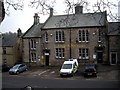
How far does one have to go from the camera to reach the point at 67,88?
2248 cm

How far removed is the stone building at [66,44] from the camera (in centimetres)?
3972

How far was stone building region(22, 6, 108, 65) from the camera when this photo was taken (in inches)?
1564

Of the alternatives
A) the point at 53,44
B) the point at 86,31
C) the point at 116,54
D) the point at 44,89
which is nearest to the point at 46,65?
the point at 53,44

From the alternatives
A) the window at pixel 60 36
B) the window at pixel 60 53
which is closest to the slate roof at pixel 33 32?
the window at pixel 60 36

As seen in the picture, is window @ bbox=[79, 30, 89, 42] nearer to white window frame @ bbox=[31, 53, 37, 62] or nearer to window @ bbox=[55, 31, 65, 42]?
window @ bbox=[55, 31, 65, 42]

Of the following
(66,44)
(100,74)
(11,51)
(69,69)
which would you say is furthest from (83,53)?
(11,51)

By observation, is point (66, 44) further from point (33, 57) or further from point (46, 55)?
point (33, 57)

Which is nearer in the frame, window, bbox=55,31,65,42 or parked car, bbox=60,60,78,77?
parked car, bbox=60,60,78,77

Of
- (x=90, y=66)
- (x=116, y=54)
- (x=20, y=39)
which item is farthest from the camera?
(x=20, y=39)

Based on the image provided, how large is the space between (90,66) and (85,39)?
9562 millimetres

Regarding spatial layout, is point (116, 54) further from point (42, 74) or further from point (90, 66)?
point (42, 74)

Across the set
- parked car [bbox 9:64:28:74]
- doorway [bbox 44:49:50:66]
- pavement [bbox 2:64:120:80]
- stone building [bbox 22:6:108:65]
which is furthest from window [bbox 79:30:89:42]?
parked car [bbox 9:64:28:74]

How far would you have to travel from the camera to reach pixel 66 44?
137 feet

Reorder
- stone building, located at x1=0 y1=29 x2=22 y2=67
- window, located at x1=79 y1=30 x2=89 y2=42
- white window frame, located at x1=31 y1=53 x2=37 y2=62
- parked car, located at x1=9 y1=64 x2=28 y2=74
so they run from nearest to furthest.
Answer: parked car, located at x1=9 y1=64 x2=28 y2=74, window, located at x1=79 y1=30 x2=89 y2=42, white window frame, located at x1=31 y1=53 x2=37 y2=62, stone building, located at x1=0 y1=29 x2=22 y2=67
